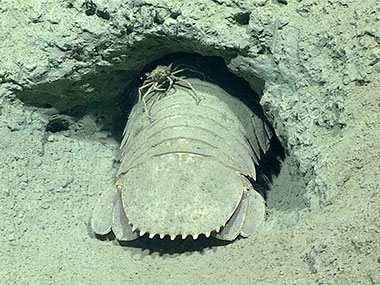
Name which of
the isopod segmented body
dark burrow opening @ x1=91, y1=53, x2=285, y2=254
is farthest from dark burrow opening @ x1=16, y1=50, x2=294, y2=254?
the isopod segmented body

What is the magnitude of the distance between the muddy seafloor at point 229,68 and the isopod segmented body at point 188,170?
0.21 m

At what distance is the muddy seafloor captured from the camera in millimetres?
3002

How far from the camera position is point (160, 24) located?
369 cm

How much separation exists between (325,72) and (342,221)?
113 cm

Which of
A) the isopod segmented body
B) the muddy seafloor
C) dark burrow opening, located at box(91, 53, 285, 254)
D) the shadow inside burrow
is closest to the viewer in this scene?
the muddy seafloor

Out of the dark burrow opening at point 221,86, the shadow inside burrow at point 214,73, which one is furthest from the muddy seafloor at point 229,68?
the shadow inside burrow at point 214,73

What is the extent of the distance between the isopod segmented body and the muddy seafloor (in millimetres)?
205

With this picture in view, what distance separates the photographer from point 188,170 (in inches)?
152

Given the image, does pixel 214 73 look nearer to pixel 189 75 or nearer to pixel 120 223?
pixel 189 75

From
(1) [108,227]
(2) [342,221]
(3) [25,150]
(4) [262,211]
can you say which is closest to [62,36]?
(3) [25,150]

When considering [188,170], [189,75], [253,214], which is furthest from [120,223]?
[189,75]

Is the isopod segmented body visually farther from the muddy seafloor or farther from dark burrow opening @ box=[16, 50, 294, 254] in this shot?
the muddy seafloor

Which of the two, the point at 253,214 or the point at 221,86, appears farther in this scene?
the point at 221,86

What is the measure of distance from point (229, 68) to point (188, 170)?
0.85m
